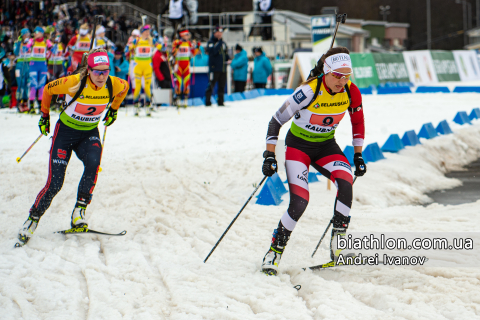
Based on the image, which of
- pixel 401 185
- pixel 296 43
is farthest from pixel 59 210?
pixel 296 43

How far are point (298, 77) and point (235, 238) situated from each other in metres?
16.1

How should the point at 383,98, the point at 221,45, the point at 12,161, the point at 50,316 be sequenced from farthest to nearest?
the point at 383,98, the point at 221,45, the point at 12,161, the point at 50,316

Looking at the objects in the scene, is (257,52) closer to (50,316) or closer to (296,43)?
(50,316)

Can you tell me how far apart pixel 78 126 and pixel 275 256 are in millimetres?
2580

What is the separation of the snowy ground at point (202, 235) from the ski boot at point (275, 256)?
0.12m

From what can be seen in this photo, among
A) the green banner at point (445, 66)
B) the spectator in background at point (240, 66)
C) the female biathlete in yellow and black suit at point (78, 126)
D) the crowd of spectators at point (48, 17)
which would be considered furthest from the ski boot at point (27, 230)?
the green banner at point (445, 66)

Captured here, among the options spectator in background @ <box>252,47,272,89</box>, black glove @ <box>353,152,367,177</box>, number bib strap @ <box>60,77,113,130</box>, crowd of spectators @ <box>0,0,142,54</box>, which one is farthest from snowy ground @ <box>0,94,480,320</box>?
crowd of spectators @ <box>0,0,142,54</box>

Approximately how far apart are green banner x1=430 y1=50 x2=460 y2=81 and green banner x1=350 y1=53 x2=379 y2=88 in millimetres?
4965

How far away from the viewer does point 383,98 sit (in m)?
18.0

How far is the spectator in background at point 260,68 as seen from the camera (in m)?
18.9

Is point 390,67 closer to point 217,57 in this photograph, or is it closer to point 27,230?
point 217,57

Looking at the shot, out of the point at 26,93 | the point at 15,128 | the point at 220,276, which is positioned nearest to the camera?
the point at 220,276

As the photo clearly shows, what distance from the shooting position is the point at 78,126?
5.43m

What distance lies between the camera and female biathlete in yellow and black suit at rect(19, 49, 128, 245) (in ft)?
17.2
